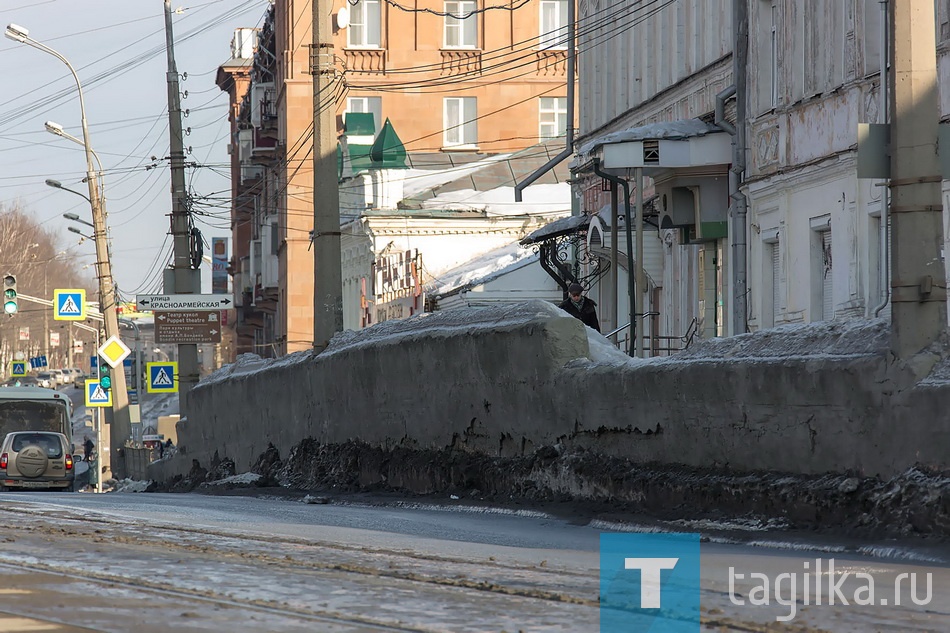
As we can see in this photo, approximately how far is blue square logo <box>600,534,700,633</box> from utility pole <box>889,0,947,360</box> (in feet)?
7.26

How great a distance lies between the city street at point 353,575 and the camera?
6.60 metres

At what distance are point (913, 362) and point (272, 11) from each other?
200ft

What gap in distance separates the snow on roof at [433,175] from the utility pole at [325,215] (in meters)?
33.0

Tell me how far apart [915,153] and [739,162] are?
47.6 ft

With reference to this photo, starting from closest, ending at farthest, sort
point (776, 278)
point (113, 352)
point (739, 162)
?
point (776, 278) → point (739, 162) → point (113, 352)

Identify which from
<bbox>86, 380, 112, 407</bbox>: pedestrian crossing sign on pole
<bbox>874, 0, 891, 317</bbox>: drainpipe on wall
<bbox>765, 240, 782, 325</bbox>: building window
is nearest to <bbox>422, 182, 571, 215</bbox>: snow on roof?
<bbox>86, 380, 112, 407</bbox>: pedestrian crossing sign on pole

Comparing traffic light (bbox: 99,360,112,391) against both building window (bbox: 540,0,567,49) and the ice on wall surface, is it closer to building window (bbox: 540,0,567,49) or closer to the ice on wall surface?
building window (bbox: 540,0,567,49)

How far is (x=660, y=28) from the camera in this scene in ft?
100

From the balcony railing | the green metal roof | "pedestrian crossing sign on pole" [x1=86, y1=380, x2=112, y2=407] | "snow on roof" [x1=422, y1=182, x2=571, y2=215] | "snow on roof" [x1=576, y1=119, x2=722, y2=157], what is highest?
the balcony railing

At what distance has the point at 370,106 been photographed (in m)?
60.5

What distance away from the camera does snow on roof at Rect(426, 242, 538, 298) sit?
4319 centimetres

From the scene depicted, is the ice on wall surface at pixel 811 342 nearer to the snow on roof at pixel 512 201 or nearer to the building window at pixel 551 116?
the snow on roof at pixel 512 201

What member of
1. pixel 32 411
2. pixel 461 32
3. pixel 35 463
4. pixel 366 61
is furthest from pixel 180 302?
pixel 461 32

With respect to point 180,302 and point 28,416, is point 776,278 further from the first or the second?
point 28,416
